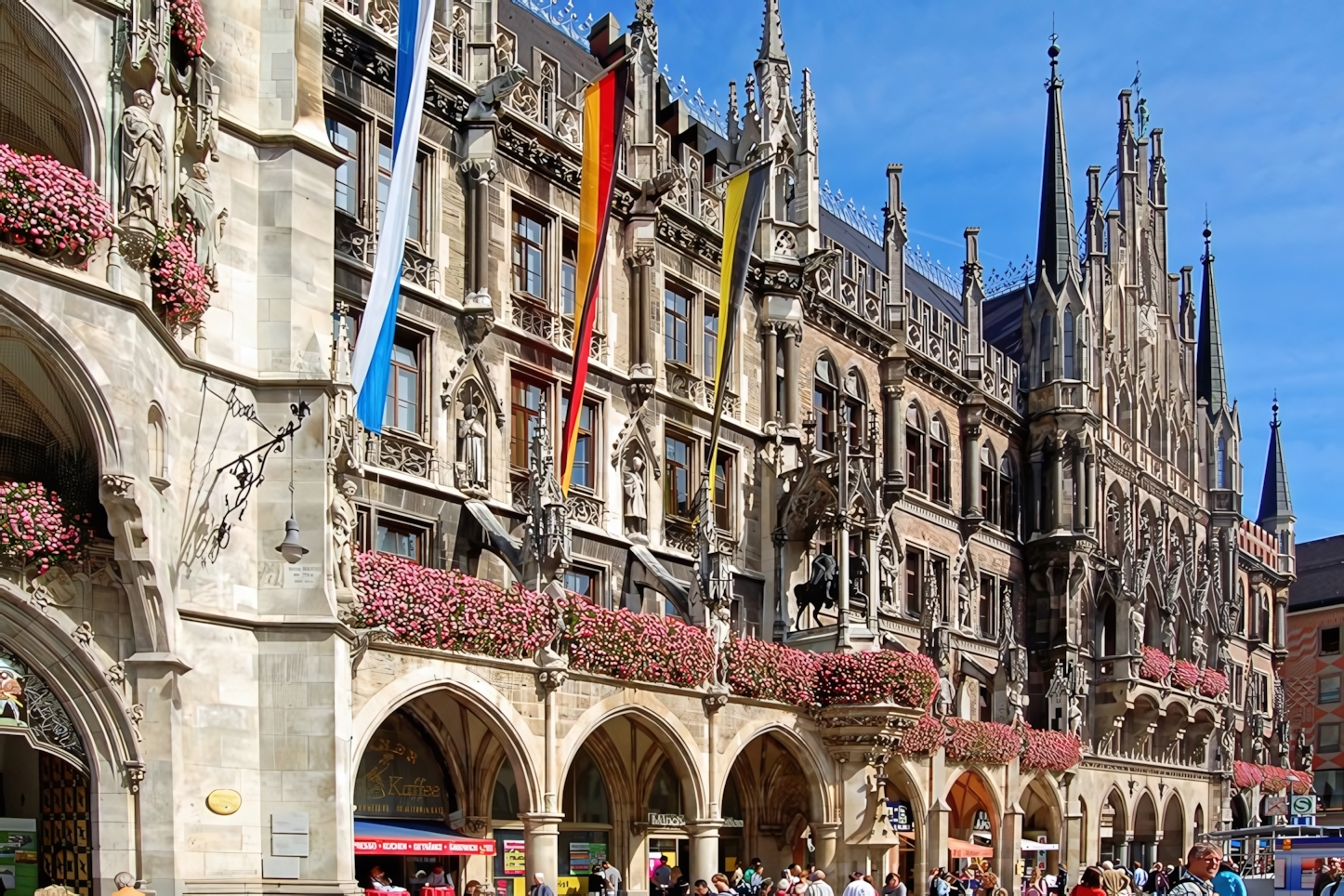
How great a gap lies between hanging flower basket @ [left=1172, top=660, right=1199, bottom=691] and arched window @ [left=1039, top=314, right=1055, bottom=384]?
10795 mm

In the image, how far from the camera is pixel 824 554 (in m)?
35.1

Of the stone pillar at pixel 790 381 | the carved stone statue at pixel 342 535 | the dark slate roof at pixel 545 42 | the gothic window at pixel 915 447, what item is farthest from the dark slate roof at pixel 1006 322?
the carved stone statue at pixel 342 535

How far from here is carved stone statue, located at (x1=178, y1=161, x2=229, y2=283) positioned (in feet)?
64.1

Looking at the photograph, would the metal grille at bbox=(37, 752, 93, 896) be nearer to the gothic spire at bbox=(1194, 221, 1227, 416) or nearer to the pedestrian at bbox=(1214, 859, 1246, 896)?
the pedestrian at bbox=(1214, 859, 1246, 896)

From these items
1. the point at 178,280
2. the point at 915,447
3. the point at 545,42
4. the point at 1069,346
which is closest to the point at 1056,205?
the point at 1069,346

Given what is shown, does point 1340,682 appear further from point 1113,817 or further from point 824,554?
point 824,554

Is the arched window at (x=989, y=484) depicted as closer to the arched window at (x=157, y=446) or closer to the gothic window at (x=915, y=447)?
the gothic window at (x=915, y=447)

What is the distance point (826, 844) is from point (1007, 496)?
1674cm

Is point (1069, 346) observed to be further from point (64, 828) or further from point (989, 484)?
point (64, 828)

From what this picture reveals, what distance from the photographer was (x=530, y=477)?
27109 mm

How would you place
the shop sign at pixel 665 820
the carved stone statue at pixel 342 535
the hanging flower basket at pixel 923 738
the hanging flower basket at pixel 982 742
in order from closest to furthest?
the carved stone statue at pixel 342 535
the shop sign at pixel 665 820
the hanging flower basket at pixel 923 738
the hanging flower basket at pixel 982 742

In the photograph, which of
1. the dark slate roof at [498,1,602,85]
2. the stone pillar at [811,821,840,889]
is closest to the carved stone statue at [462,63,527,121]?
the dark slate roof at [498,1,602,85]

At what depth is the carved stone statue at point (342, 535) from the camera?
68.1 ft

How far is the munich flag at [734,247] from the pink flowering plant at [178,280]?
1479 centimetres
